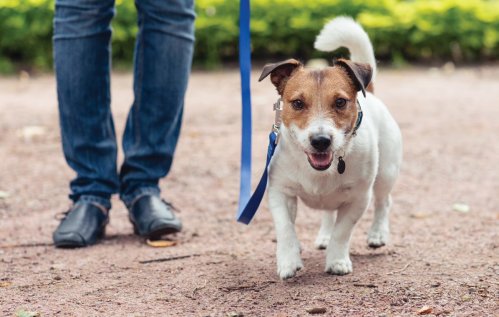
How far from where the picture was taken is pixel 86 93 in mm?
3910

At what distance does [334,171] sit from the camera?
3.25 metres

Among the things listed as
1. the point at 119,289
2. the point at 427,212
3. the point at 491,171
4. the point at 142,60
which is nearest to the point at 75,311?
the point at 119,289

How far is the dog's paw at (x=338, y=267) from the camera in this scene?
3367mm

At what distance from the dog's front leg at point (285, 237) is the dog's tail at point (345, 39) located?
694 millimetres

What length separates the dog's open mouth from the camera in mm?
3080

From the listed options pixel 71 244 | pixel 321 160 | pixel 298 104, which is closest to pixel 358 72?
pixel 298 104

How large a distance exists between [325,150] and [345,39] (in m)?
0.83

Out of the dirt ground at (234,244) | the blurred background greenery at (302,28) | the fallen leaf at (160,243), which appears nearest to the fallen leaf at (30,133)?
the dirt ground at (234,244)

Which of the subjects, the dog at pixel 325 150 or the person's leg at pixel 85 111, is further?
the person's leg at pixel 85 111

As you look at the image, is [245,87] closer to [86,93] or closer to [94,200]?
[86,93]

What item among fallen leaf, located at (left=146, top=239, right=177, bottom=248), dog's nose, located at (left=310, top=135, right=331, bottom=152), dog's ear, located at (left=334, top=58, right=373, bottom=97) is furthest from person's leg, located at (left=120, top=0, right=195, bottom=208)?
dog's nose, located at (left=310, top=135, right=331, bottom=152)

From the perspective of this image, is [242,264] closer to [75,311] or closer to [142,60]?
[75,311]

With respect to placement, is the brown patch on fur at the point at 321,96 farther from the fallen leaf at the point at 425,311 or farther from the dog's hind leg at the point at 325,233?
the dog's hind leg at the point at 325,233

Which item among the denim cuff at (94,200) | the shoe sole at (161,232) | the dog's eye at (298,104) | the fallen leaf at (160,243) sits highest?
the dog's eye at (298,104)
